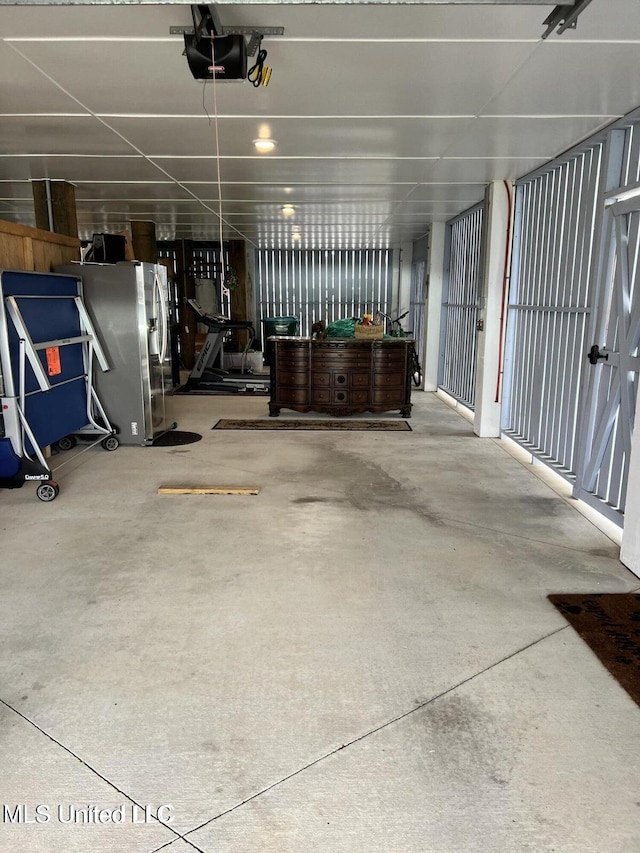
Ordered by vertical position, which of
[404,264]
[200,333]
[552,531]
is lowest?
[552,531]

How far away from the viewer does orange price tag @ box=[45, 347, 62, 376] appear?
4.66m

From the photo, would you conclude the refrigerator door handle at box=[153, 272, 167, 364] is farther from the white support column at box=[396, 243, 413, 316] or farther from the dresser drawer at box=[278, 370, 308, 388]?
the white support column at box=[396, 243, 413, 316]

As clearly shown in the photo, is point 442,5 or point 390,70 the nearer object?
point 442,5

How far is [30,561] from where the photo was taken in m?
3.30

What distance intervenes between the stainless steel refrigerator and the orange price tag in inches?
29.6

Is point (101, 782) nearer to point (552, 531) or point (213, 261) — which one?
point (552, 531)

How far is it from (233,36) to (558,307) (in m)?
3.52

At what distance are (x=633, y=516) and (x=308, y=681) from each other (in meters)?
2.12

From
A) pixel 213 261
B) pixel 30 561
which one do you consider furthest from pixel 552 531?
pixel 213 261

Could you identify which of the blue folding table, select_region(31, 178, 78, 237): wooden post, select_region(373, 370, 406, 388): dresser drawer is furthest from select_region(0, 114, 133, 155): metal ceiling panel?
select_region(373, 370, 406, 388): dresser drawer

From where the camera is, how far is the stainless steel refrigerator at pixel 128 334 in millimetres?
5406

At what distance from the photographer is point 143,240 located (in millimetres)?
8836

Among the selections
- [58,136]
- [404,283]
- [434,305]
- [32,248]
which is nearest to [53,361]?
[32,248]

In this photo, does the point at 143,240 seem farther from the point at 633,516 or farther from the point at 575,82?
the point at 633,516
